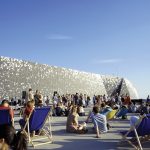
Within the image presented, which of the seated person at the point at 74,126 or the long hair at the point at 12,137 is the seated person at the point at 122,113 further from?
the long hair at the point at 12,137

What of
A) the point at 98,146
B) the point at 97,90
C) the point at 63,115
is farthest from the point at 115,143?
the point at 97,90

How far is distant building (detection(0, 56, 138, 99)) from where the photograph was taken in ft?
116

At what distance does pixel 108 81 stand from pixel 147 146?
159 ft

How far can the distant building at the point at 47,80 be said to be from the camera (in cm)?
3538

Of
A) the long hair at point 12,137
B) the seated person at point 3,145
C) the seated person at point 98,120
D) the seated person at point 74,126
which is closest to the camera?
the seated person at point 3,145

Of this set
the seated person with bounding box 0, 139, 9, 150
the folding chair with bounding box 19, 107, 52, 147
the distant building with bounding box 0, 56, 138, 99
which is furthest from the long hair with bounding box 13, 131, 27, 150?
the distant building with bounding box 0, 56, 138, 99

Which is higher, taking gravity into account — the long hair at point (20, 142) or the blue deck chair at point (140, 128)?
the long hair at point (20, 142)

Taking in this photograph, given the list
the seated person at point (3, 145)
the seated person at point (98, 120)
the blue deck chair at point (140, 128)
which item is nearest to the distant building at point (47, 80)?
the seated person at point (98, 120)

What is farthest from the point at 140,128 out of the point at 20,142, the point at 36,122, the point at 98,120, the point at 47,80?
the point at 47,80

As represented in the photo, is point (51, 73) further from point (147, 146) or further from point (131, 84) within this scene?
point (147, 146)

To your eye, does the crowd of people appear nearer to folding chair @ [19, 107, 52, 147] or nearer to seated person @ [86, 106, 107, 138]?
seated person @ [86, 106, 107, 138]

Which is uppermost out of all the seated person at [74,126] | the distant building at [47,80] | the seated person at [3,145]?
the distant building at [47,80]

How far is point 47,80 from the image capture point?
41.3 metres

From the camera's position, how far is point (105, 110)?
14000mm
